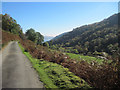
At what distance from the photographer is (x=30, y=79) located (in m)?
6.44

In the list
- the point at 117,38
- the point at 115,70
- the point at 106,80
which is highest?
the point at 117,38

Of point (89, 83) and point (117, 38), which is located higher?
point (117, 38)

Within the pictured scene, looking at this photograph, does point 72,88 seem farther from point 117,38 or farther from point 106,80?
point 117,38

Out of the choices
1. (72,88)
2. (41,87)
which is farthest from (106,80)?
(41,87)

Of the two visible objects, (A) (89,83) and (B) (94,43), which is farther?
(B) (94,43)

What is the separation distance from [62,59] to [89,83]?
18.8ft

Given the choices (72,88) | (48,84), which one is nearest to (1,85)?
(48,84)

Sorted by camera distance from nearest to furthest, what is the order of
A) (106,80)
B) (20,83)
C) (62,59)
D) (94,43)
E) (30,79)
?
(106,80) → (20,83) → (30,79) → (62,59) → (94,43)

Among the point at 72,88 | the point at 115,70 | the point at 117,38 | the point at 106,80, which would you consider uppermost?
the point at 117,38

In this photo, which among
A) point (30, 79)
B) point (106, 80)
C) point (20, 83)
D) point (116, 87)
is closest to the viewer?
point (116, 87)

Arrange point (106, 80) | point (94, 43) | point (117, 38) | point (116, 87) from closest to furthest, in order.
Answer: point (116, 87) → point (106, 80) → point (117, 38) → point (94, 43)

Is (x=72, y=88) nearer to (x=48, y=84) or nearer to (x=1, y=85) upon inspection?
(x=48, y=84)

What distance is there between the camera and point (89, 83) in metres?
6.02

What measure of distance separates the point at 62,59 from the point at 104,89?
22.4 feet
